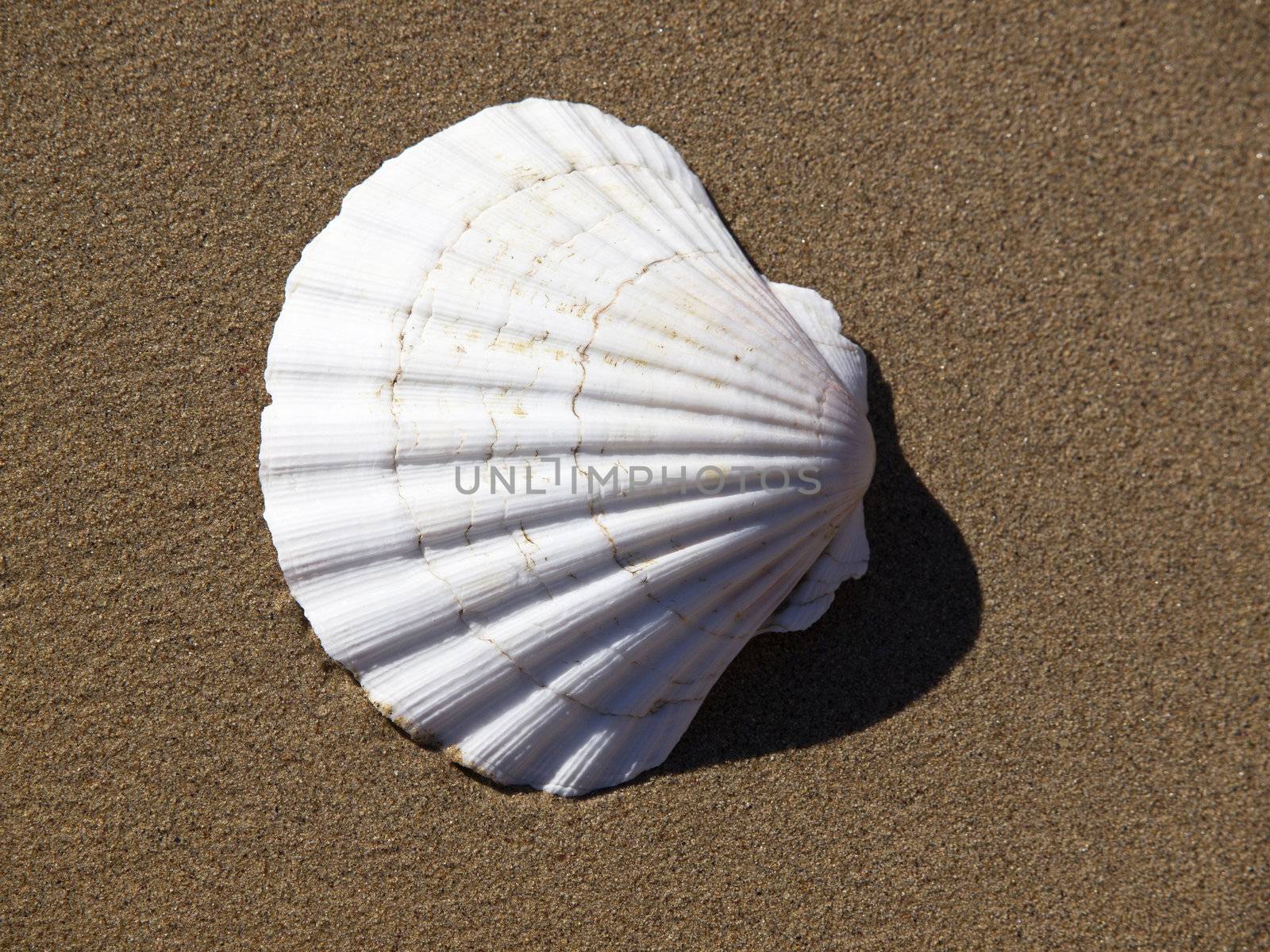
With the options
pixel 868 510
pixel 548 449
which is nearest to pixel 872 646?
pixel 868 510

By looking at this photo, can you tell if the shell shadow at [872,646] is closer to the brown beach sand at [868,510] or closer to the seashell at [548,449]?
the brown beach sand at [868,510]

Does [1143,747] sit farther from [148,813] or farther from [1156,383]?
[148,813]

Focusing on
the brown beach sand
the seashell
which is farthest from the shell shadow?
the seashell

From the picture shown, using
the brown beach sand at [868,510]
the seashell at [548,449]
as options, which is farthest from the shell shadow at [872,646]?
the seashell at [548,449]

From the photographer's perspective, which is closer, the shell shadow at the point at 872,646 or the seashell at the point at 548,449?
the seashell at the point at 548,449

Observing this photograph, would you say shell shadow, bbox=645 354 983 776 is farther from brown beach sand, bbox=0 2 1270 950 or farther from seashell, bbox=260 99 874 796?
seashell, bbox=260 99 874 796

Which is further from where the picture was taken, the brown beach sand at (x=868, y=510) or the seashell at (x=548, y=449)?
the brown beach sand at (x=868, y=510)
